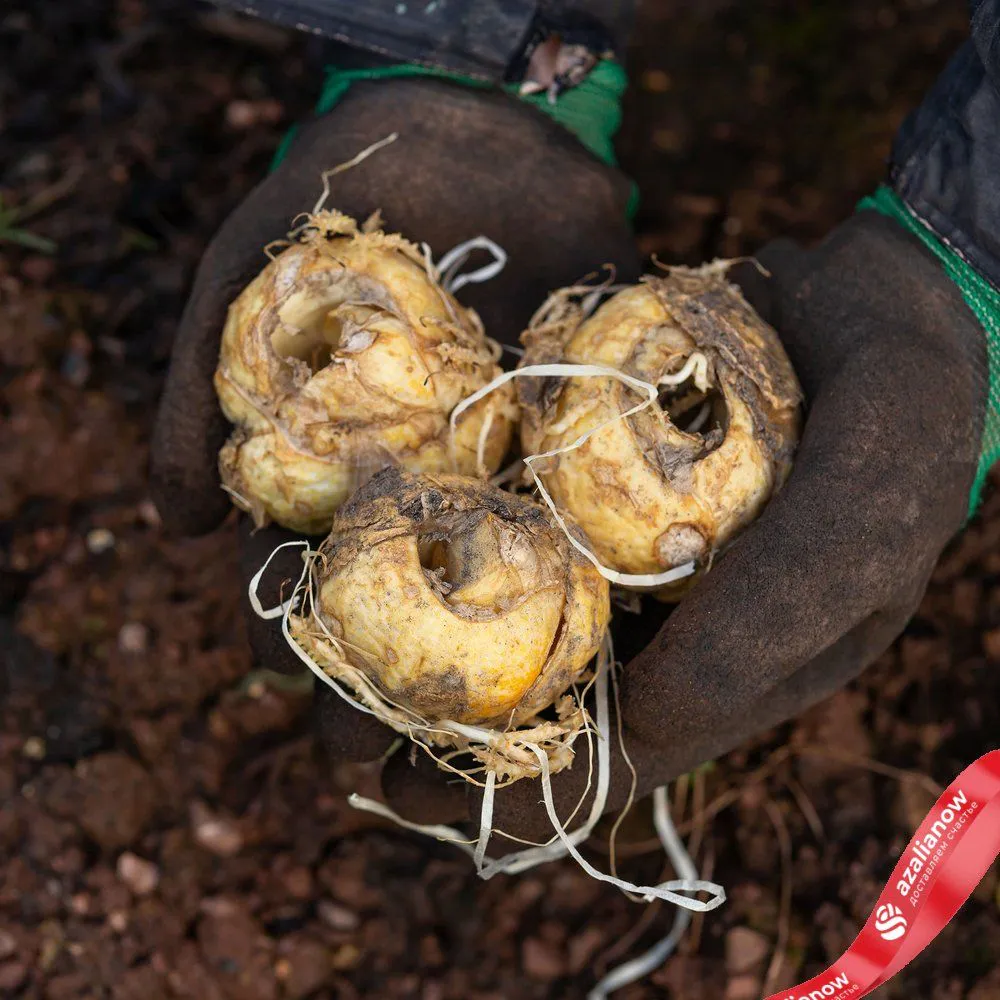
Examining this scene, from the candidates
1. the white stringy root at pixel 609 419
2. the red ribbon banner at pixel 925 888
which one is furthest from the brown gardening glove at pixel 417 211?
the red ribbon banner at pixel 925 888

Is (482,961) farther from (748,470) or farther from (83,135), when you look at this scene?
(83,135)

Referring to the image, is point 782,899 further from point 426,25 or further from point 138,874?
point 426,25

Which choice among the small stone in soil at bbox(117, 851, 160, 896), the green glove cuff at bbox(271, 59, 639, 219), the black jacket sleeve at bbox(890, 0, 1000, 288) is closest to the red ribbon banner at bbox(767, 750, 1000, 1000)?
the black jacket sleeve at bbox(890, 0, 1000, 288)

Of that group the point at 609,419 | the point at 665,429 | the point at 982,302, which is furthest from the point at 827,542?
the point at 982,302

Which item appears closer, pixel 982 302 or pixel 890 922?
pixel 890 922

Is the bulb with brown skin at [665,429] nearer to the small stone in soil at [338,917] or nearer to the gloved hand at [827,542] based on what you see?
the gloved hand at [827,542]

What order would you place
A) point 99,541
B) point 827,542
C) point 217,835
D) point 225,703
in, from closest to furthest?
1. point 827,542
2. point 217,835
3. point 225,703
4. point 99,541

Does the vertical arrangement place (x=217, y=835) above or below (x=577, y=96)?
below
